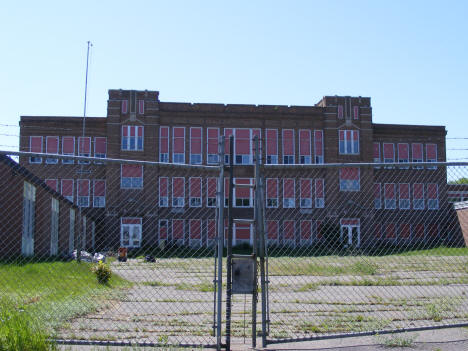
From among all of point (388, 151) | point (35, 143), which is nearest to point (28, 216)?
point (35, 143)

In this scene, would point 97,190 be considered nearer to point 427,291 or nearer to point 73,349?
point 427,291

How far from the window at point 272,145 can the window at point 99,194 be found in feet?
51.9

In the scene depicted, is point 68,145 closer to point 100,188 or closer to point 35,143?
point 35,143

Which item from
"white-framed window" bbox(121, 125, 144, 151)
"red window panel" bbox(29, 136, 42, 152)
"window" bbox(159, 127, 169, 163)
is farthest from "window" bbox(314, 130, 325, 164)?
"red window panel" bbox(29, 136, 42, 152)

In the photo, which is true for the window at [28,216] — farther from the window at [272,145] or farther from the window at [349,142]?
the window at [349,142]

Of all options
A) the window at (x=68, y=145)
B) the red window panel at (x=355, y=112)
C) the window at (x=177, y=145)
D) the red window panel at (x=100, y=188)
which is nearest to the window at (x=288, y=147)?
the red window panel at (x=355, y=112)

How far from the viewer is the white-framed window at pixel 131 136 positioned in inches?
1846

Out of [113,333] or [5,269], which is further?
[5,269]

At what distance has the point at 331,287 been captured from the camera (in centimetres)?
A: 1376

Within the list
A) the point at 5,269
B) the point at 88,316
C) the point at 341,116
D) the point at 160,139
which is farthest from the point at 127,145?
the point at 88,316

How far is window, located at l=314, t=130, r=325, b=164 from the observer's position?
159 ft

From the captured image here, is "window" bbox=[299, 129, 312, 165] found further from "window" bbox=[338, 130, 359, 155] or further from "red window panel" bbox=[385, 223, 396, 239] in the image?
"red window panel" bbox=[385, 223, 396, 239]

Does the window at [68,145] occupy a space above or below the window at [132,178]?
above

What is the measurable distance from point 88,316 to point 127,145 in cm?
4017
